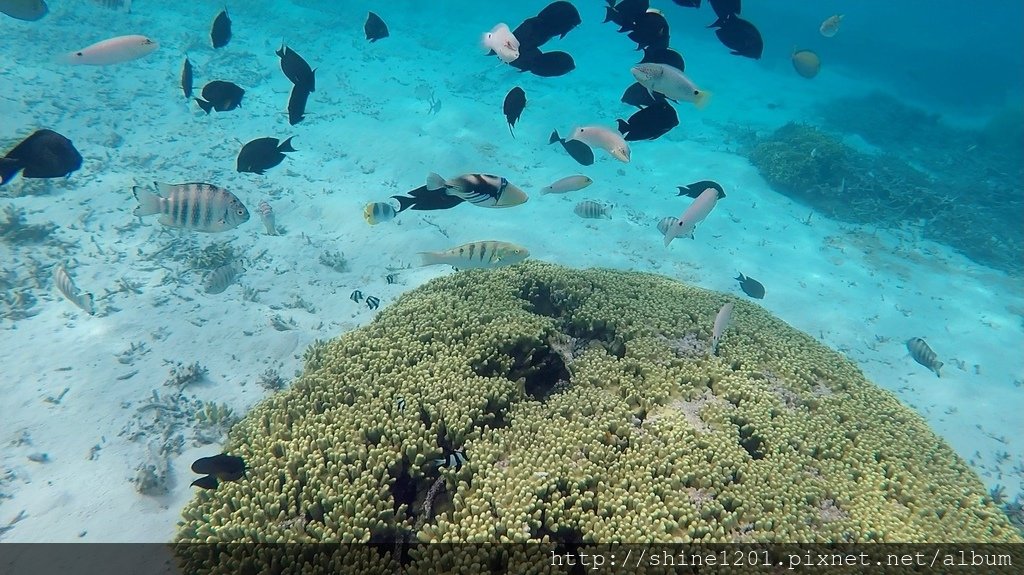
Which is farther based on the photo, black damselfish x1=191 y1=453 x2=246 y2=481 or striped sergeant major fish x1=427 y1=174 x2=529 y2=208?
striped sergeant major fish x1=427 y1=174 x2=529 y2=208

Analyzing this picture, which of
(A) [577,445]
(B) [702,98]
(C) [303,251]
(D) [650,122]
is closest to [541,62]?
(D) [650,122]

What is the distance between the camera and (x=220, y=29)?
18.9 ft

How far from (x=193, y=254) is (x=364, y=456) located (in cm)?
837

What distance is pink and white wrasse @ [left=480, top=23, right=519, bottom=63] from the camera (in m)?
4.17

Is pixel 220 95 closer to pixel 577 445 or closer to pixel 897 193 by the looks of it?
pixel 577 445

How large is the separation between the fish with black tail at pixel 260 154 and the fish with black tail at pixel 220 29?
5.47ft

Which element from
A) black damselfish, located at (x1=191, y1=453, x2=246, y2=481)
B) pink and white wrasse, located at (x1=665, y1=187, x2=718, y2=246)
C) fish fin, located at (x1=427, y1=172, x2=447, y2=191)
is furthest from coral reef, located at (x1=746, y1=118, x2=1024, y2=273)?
black damselfish, located at (x1=191, y1=453, x2=246, y2=481)

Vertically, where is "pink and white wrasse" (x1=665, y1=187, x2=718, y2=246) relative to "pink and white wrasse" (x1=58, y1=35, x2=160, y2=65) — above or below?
below

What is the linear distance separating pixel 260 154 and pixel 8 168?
1.95m

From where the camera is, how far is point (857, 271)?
12664mm

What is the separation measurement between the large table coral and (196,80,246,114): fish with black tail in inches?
122

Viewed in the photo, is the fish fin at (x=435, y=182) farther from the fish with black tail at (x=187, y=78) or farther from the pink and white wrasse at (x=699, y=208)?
the fish with black tail at (x=187, y=78)

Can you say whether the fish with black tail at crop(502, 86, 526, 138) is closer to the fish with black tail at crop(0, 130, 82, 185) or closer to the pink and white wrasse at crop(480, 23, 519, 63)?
the pink and white wrasse at crop(480, 23, 519, 63)

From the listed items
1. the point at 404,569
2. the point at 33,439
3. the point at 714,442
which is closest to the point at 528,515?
the point at 404,569
